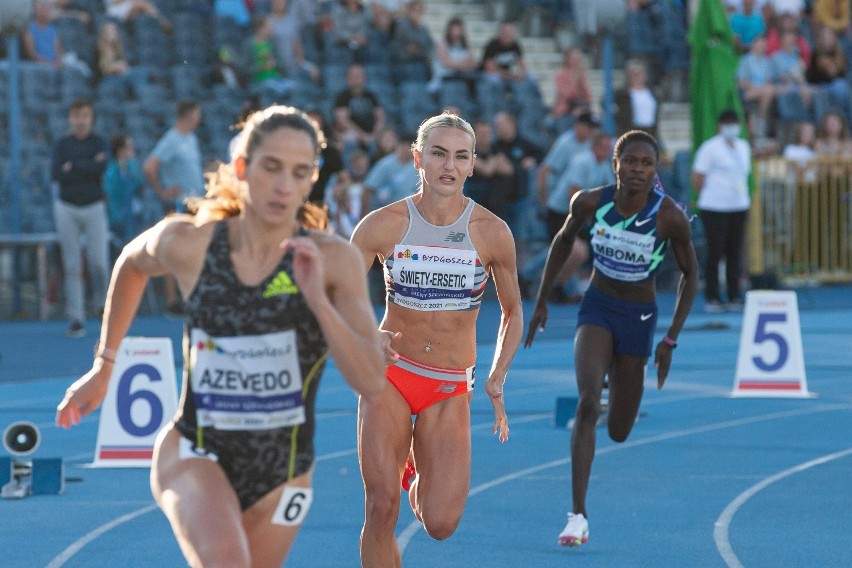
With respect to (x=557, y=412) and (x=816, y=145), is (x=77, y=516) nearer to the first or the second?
(x=557, y=412)

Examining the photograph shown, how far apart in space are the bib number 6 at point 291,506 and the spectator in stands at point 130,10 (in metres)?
15.7

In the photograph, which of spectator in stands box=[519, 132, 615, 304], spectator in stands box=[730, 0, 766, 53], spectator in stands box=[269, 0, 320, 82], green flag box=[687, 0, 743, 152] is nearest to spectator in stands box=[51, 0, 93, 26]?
spectator in stands box=[269, 0, 320, 82]

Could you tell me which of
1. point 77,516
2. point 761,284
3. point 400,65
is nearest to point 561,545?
point 77,516

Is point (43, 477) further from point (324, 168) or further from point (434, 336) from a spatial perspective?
point (324, 168)

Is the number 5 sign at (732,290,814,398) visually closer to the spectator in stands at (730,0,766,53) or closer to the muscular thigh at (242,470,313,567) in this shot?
the muscular thigh at (242,470,313,567)

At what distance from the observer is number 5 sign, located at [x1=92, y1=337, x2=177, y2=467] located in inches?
394

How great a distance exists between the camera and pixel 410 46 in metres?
21.9

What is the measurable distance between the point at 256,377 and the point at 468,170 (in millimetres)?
2327

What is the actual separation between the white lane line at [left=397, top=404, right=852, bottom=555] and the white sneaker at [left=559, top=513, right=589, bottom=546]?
0.72m

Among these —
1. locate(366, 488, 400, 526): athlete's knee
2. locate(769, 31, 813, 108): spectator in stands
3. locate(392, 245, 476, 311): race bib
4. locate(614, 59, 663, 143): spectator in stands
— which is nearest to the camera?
locate(366, 488, 400, 526): athlete's knee

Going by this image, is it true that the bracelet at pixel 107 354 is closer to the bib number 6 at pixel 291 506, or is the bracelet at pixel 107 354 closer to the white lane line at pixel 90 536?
the bib number 6 at pixel 291 506

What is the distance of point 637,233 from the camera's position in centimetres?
864

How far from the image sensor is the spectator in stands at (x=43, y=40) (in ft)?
61.7

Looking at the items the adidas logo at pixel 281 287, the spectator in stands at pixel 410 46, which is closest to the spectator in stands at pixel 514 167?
the spectator in stands at pixel 410 46
